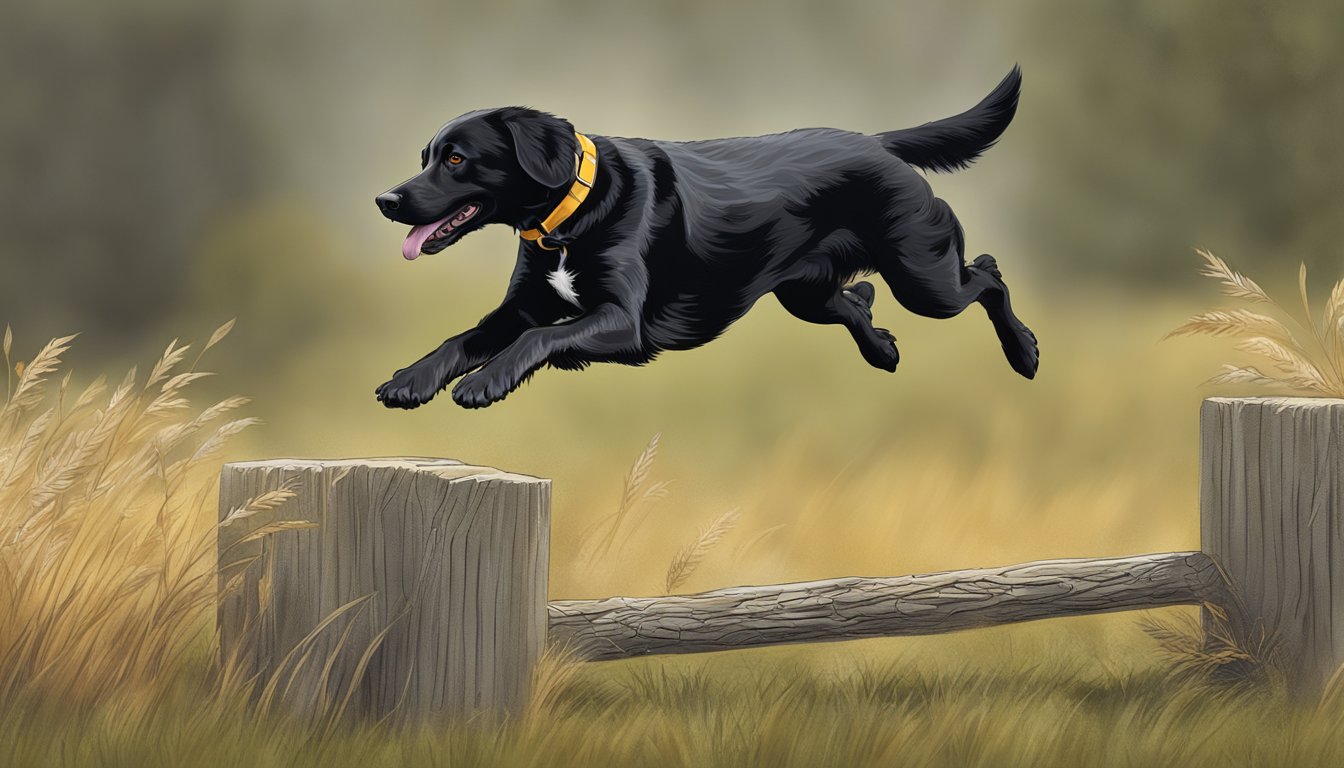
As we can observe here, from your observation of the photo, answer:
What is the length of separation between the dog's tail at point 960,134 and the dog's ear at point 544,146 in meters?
0.97

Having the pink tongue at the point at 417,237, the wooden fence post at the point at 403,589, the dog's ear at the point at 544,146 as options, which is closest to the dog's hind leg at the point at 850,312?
the dog's ear at the point at 544,146

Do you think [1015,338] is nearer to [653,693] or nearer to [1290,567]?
[1290,567]

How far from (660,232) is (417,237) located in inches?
21.2

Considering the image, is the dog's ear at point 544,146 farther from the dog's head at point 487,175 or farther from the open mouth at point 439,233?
the open mouth at point 439,233

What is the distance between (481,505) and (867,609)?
101 cm

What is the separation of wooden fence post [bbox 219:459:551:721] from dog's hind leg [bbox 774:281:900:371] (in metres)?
0.82

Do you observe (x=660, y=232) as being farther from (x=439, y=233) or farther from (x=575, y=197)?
(x=439, y=233)

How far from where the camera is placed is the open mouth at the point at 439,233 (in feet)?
9.52

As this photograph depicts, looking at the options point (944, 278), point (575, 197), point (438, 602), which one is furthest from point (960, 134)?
point (438, 602)

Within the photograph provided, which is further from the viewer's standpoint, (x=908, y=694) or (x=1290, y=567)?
(x=1290, y=567)

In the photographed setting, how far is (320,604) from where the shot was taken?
3186 millimetres

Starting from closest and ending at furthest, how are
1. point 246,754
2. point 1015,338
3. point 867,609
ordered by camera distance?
point 246,754, point 867,609, point 1015,338

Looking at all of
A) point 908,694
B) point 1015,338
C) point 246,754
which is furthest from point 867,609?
point 246,754

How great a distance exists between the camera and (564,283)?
10.1 feet
